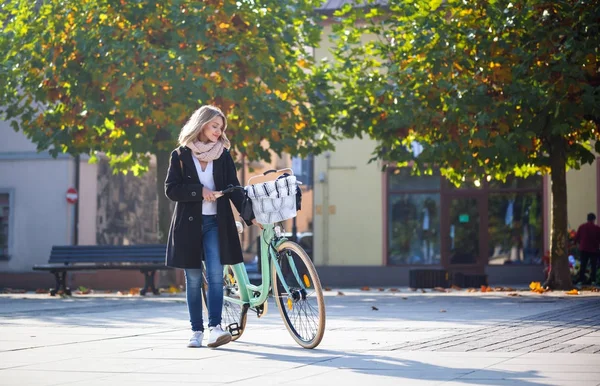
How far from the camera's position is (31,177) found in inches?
1268

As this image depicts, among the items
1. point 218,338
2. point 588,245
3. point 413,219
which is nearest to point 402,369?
point 218,338

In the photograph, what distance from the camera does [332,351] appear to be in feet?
27.4

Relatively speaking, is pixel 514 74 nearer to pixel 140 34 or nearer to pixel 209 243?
pixel 140 34

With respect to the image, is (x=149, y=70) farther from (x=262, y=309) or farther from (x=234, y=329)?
(x=262, y=309)

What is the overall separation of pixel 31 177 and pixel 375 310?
1987 centimetres

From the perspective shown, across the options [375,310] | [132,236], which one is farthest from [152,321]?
[132,236]

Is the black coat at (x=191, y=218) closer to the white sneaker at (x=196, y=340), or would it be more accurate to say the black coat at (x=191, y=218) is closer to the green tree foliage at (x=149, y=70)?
the white sneaker at (x=196, y=340)

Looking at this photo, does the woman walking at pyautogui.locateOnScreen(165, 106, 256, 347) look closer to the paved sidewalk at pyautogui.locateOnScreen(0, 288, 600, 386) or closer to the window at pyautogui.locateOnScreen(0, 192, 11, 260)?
the paved sidewalk at pyautogui.locateOnScreen(0, 288, 600, 386)

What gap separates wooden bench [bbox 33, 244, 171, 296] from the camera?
20.4 metres

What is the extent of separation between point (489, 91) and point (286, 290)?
1084 cm

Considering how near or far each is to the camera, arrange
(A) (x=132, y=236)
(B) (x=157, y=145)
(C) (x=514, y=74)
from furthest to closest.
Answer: (A) (x=132, y=236)
(B) (x=157, y=145)
(C) (x=514, y=74)

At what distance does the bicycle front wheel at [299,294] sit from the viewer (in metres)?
8.32

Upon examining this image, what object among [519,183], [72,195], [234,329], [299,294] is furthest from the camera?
[72,195]

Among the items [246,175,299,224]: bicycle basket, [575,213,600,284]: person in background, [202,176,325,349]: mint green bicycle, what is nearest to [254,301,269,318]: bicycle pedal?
[202,176,325,349]: mint green bicycle
